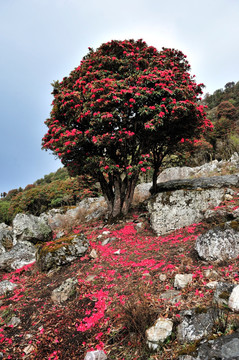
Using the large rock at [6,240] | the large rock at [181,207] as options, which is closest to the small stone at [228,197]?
the large rock at [181,207]

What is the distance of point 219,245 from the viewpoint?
4867 mm

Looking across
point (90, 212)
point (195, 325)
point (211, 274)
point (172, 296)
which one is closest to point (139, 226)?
point (211, 274)

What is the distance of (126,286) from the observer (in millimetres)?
5070

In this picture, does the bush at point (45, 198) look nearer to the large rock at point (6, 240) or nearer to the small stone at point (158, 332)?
the large rock at point (6, 240)

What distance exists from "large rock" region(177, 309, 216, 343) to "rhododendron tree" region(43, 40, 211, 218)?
253 inches

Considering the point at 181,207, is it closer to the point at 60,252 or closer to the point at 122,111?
→ the point at 122,111

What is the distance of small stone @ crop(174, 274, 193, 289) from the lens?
4.23 meters

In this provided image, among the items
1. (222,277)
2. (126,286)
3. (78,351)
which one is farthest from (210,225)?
(78,351)

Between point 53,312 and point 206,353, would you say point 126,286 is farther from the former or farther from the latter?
point 206,353

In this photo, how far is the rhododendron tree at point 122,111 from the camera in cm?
851

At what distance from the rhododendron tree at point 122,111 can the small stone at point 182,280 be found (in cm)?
527

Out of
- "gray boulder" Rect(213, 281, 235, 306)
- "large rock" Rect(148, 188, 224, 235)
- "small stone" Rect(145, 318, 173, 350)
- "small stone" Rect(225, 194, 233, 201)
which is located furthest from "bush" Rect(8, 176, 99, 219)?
"gray boulder" Rect(213, 281, 235, 306)

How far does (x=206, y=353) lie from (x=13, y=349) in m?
3.87

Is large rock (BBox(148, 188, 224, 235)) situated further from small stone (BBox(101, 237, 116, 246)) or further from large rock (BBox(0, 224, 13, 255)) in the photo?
large rock (BBox(0, 224, 13, 255))
